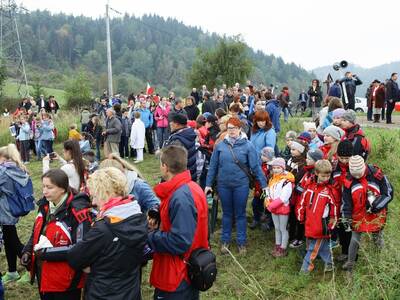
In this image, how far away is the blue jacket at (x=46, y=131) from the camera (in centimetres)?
1373

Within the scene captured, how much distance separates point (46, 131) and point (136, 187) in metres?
10.8

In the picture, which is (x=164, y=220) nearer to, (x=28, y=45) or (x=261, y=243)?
(x=261, y=243)

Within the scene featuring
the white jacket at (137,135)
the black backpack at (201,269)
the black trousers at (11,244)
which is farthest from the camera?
the white jacket at (137,135)

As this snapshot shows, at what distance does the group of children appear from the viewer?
4.56m

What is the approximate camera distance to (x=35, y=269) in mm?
3658

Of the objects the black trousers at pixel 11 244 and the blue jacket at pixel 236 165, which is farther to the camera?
the blue jacket at pixel 236 165

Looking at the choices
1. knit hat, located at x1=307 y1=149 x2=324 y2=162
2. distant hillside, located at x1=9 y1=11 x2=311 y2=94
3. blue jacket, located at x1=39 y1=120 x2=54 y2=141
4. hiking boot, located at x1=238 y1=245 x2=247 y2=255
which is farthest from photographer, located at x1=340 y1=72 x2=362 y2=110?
distant hillside, located at x1=9 y1=11 x2=311 y2=94

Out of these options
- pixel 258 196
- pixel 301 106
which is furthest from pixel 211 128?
pixel 301 106

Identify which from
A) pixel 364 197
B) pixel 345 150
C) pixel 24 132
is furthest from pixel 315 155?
pixel 24 132

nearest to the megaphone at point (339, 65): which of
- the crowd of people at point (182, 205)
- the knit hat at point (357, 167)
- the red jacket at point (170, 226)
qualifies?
the crowd of people at point (182, 205)

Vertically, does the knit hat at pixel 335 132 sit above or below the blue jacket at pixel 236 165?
above

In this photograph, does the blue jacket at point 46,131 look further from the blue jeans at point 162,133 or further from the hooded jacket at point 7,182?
the hooded jacket at point 7,182

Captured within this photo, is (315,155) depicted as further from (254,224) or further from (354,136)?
(254,224)

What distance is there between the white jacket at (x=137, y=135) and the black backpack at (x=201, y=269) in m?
9.41
